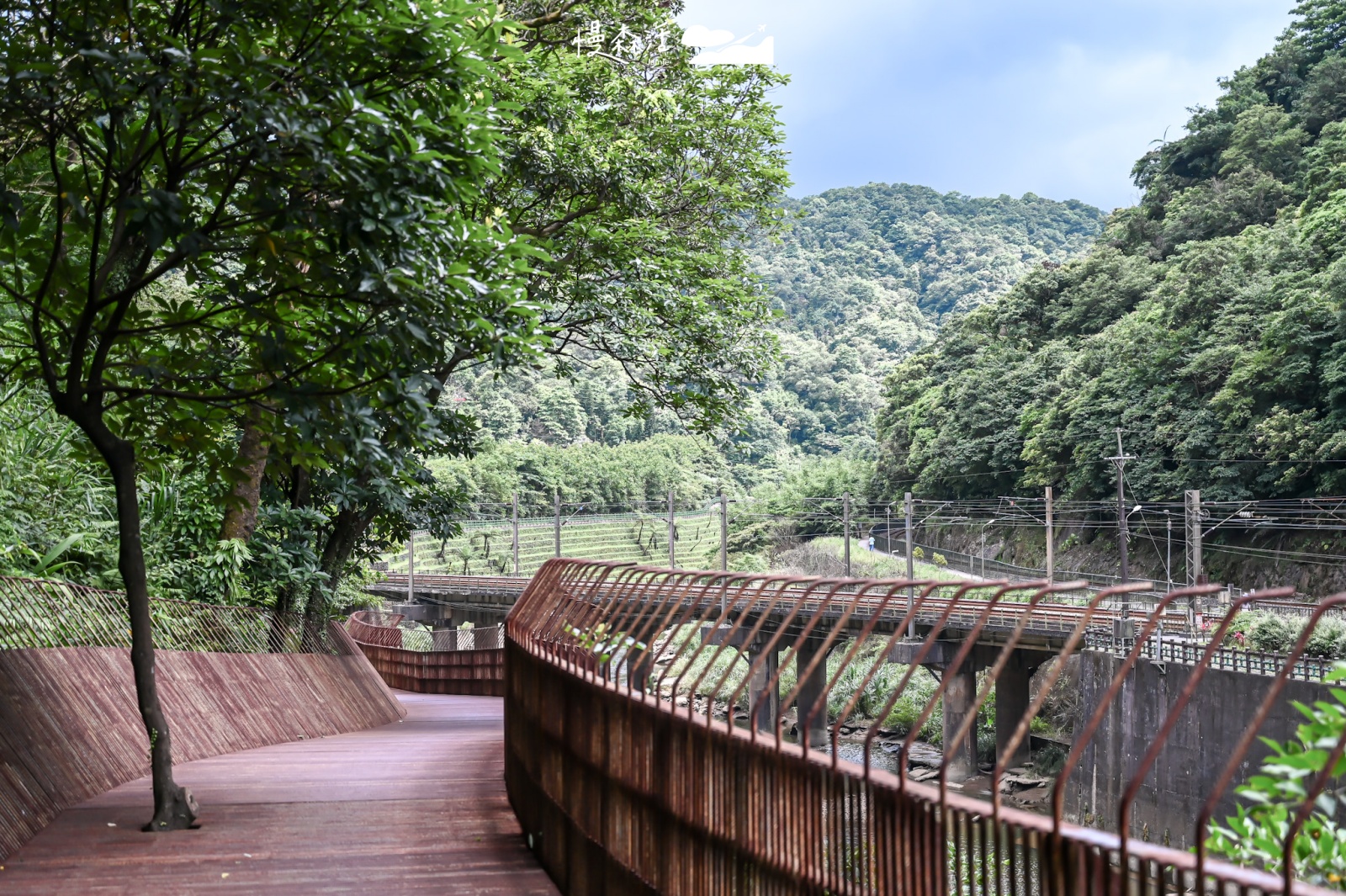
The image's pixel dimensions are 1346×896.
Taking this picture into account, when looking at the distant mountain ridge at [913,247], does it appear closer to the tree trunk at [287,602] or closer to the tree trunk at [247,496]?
the tree trunk at [287,602]

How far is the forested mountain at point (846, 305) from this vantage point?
7369 centimetres

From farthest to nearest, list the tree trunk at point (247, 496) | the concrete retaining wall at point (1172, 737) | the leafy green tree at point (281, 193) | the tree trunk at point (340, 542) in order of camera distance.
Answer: the concrete retaining wall at point (1172, 737)
the tree trunk at point (340, 542)
the tree trunk at point (247, 496)
the leafy green tree at point (281, 193)

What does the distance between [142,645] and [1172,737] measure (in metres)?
18.2

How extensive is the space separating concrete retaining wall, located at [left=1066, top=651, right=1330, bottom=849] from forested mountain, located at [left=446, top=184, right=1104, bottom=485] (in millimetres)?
43009

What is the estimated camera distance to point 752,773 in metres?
3.11

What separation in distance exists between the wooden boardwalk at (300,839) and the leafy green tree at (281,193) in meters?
0.40

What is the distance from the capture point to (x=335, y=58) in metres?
5.12

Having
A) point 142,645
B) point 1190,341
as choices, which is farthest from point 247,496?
point 1190,341

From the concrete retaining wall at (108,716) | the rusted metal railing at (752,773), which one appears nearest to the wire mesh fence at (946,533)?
the concrete retaining wall at (108,716)

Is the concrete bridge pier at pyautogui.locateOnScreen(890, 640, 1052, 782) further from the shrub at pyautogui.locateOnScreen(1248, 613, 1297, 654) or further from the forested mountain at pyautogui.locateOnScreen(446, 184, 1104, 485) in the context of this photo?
the forested mountain at pyautogui.locateOnScreen(446, 184, 1104, 485)

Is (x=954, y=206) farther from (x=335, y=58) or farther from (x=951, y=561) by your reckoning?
(x=335, y=58)

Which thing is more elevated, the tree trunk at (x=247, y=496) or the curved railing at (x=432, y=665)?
the tree trunk at (x=247, y=496)

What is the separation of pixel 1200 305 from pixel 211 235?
38.1 meters

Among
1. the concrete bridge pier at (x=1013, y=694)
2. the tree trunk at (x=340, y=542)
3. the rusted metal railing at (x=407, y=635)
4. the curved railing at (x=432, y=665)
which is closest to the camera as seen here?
the tree trunk at (x=340, y=542)
